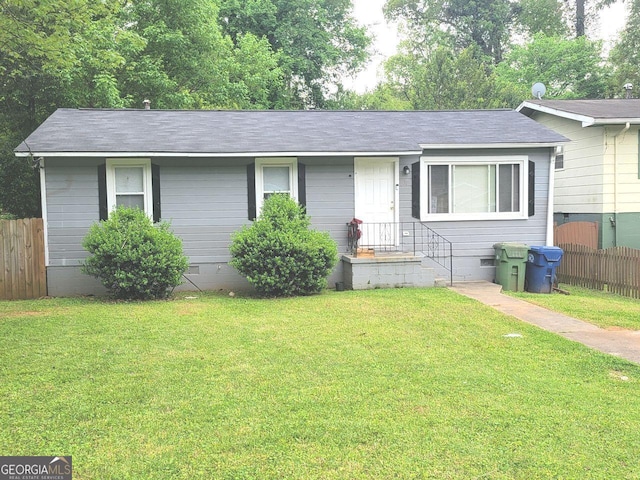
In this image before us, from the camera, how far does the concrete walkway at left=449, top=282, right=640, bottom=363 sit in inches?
246

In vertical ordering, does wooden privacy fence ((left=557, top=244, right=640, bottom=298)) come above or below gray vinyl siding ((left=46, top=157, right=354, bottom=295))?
below

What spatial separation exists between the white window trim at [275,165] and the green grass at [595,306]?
4928mm

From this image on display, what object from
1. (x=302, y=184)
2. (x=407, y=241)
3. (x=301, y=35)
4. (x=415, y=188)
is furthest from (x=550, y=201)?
(x=301, y=35)

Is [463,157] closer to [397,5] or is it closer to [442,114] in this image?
[442,114]

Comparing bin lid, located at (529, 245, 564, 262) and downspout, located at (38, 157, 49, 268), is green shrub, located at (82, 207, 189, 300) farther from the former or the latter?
bin lid, located at (529, 245, 564, 262)

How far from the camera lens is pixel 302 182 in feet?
37.0

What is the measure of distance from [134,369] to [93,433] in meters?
1.55

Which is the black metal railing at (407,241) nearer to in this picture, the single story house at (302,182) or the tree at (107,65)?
the single story house at (302,182)

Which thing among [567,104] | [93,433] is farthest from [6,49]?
[567,104]

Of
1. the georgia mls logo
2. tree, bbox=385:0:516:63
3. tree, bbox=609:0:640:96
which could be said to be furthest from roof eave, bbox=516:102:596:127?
Answer: tree, bbox=385:0:516:63

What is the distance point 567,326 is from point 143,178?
829cm

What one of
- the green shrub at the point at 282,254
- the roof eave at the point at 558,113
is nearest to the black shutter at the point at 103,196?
the green shrub at the point at 282,254

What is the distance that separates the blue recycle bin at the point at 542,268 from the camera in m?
11.2

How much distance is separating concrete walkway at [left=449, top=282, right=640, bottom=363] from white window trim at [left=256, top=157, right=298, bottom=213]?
3.93 metres
